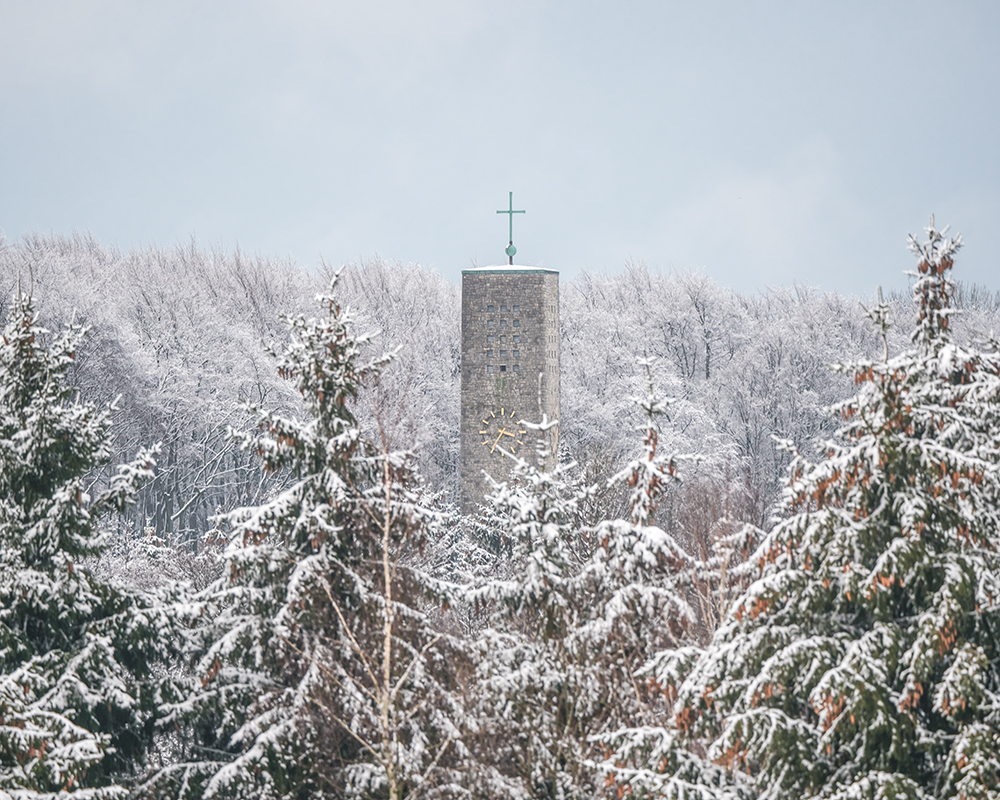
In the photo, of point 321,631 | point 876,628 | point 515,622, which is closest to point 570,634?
point 515,622

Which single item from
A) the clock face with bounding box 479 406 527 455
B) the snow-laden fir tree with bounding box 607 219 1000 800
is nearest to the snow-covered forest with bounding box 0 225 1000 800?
the snow-laden fir tree with bounding box 607 219 1000 800

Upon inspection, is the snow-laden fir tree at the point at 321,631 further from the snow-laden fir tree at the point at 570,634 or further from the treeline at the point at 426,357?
the treeline at the point at 426,357

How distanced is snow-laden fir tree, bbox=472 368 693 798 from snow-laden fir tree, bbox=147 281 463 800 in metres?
0.49

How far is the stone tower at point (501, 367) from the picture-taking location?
30.6 meters

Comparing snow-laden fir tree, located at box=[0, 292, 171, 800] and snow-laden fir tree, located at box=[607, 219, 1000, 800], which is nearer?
snow-laden fir tree, located at box=[607, 219, 1000, 800]

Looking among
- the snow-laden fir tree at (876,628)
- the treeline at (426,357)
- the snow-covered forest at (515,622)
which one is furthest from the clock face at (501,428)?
the snow-laden fir tree at (876,628)

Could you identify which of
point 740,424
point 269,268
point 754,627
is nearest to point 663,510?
point 740,424

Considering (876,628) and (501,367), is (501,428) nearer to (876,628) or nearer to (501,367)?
(501,367)

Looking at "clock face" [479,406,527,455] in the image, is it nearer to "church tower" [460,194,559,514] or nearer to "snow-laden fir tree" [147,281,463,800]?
"church tower" [460,194,559,514]

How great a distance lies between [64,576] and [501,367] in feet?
65.3

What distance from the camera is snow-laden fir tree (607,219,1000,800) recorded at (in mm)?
7859

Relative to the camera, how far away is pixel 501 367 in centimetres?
3084

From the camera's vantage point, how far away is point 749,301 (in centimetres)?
5503

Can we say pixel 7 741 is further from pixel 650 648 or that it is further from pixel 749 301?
pixel 749 301
